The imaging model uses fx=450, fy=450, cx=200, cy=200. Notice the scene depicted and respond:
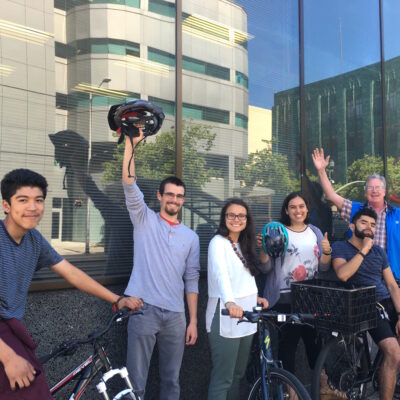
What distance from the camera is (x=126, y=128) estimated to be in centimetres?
317

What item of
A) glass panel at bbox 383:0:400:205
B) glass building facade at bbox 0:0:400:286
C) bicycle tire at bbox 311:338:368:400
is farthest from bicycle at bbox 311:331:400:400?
glass panel at bbox 383:0:400:205

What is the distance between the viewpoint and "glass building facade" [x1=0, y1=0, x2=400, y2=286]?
142 inches

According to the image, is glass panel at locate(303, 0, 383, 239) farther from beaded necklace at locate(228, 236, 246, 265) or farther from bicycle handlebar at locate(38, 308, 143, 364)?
bicycle handlebar at locate(38, 308, 143, 364)

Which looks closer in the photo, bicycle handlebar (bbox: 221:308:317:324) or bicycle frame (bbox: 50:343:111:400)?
bicycle frame (bbox: 50:343:111:400)

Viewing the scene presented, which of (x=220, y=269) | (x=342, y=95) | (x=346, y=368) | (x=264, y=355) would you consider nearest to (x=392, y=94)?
(x=342, y=95)

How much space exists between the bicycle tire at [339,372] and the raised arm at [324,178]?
171cm

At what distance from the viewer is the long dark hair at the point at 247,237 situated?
143 inches

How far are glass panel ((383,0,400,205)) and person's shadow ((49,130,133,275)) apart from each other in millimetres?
4660

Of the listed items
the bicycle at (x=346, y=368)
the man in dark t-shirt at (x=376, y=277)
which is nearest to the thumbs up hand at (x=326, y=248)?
the man in dark t-shirt at (x=376, y=277)

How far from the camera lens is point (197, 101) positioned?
4.65 metres

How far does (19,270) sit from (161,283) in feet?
4.07

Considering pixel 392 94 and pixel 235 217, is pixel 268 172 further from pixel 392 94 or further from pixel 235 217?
pixel 392 94

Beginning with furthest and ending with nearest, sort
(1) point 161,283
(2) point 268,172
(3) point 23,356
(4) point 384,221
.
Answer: (2) point 268,172
(4) point 384,221
(1) point 161,283
(3) point 23,356

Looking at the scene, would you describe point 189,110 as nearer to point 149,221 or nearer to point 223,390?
point 149,221
